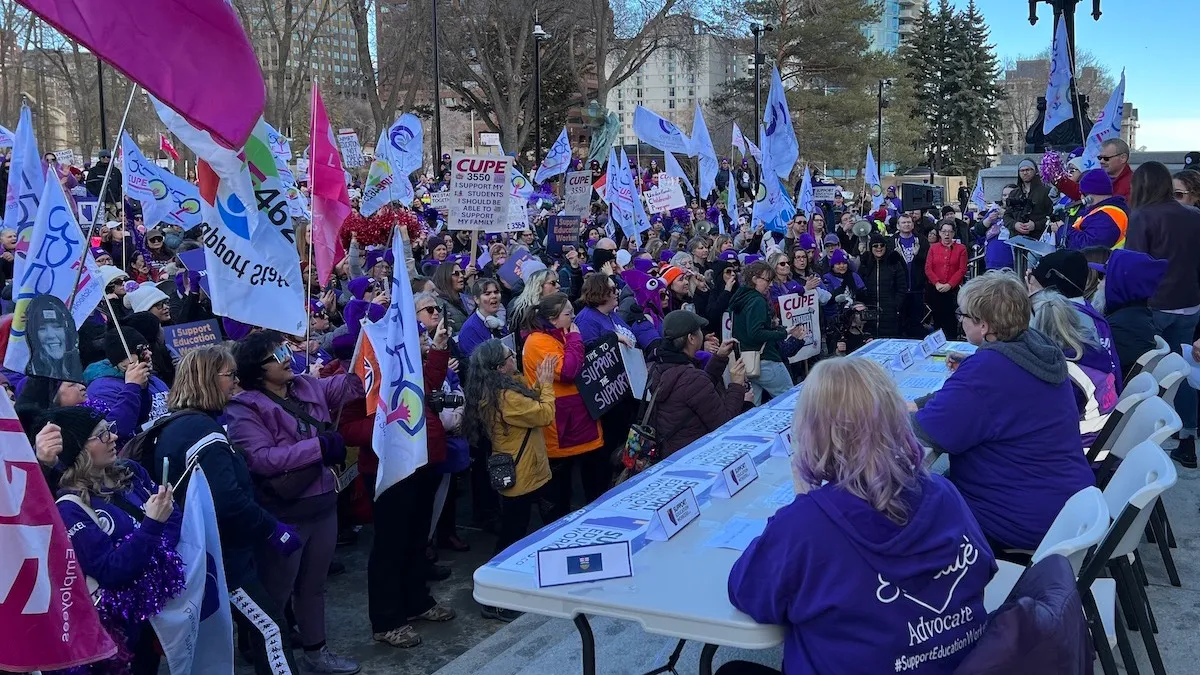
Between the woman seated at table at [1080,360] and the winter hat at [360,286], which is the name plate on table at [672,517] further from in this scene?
the winter hat at [360,286]

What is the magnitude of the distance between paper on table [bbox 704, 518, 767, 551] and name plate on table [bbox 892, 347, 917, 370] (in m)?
3.31

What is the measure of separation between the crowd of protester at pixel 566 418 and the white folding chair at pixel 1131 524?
0.64 feet

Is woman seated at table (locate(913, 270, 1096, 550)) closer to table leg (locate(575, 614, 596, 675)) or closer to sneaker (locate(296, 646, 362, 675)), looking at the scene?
table leg (locate(575, 614, 596, 675))

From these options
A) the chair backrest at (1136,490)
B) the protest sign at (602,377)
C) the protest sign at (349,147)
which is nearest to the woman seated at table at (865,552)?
the chair backrest at (1136,490)

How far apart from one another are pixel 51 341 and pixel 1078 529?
472 cm

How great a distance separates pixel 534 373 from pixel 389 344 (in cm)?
158

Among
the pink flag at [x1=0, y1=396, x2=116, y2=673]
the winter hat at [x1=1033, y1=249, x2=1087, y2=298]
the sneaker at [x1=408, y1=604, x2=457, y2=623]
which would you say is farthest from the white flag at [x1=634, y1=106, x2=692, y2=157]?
the pink flag at [x1=0, y1=396, x2=116, y2=673]

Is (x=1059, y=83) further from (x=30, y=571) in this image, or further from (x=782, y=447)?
(x=30, y=571)

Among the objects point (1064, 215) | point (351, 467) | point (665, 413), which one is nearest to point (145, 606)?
point (351, 467)

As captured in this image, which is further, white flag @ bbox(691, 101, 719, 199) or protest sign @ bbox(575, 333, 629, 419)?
white flag @ bbox(691, 101, 719, 199)

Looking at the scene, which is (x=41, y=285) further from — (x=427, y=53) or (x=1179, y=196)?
(x=427, y=53)

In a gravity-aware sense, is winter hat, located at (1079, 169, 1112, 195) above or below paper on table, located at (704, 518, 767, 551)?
above

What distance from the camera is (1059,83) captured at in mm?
16781

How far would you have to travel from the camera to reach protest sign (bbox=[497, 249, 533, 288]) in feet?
35.9
